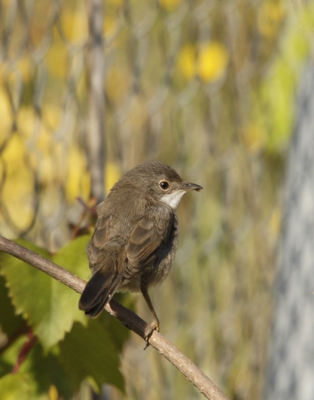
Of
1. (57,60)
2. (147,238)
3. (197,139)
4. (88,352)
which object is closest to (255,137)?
(197,139)

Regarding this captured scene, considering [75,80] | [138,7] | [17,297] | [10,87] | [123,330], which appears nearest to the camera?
[17,297]

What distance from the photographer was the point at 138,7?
14.9 ft

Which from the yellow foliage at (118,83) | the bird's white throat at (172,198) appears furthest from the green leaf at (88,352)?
the yellow foliage at (118,83)

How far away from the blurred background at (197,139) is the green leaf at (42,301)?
4.60 feet

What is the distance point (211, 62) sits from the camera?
4480mm

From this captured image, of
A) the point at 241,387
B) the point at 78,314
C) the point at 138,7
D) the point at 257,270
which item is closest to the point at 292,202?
the point at 257,270

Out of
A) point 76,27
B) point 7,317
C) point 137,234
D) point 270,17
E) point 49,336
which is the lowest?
point 7,317

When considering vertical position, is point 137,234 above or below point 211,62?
below

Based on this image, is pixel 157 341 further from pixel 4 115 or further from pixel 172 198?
pixel 4 115

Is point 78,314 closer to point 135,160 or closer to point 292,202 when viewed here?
point 135,160

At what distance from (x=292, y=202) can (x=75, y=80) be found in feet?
6.55

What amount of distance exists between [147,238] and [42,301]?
67cm

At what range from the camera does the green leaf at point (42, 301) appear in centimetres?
195

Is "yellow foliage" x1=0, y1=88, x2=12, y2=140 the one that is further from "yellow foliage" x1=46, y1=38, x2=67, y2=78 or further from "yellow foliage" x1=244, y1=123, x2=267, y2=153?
"yellow foliage" x1=244, y1=123, x2=267, y2=153
